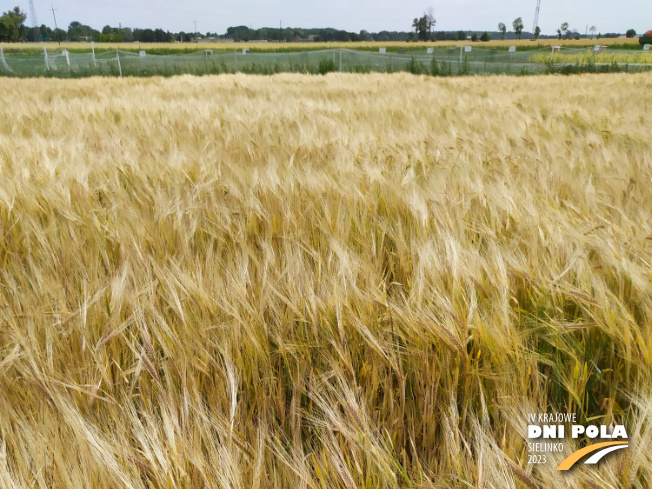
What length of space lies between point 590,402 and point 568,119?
348cm

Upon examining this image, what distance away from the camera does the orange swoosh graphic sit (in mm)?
513

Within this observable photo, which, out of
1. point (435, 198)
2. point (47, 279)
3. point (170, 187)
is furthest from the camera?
point (170, 187)

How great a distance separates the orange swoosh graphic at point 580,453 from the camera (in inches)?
20.2

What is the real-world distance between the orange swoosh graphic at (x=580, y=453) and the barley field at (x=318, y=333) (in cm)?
1

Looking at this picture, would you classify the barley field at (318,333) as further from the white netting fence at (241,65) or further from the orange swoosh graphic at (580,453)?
the white netting fence at (241,65)

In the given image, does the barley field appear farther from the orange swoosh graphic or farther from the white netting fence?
the white netting fence

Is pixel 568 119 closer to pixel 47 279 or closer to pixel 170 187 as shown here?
pixel 170 187

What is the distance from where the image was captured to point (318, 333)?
2.48 feet

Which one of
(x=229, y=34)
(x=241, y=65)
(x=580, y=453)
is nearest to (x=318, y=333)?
(x=580, y=453)

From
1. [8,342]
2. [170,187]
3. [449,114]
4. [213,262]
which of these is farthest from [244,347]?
[449,114]

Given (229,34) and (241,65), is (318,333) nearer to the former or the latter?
(241,65)

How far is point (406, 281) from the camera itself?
0.99 m

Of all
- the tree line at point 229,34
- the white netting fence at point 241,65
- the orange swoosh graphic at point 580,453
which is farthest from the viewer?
the tree line at point 229,34

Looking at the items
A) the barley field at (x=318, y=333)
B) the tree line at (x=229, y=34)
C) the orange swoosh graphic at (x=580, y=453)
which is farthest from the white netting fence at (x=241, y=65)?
the tree line at (x=229, y=34)
